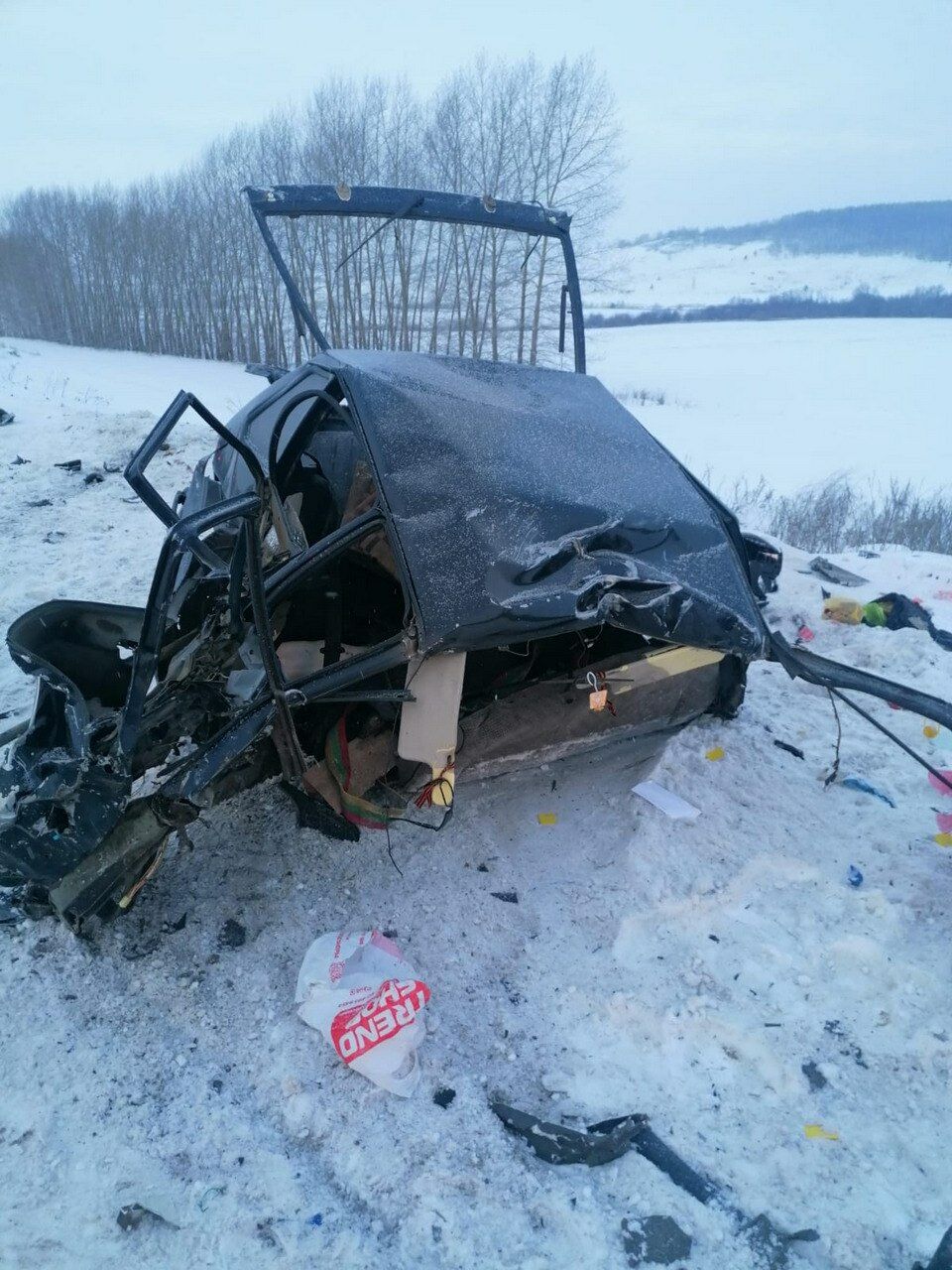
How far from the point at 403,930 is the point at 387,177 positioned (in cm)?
1838

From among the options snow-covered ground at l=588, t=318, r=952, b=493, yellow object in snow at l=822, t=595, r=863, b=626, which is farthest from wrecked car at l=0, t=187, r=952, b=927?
snow-covered ground at l=588, t=318, r=952, b=493

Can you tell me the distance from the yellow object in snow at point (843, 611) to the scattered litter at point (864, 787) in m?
1.70

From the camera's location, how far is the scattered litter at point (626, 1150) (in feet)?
6.57

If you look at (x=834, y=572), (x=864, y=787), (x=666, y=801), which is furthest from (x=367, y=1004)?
(x=834, y=572)

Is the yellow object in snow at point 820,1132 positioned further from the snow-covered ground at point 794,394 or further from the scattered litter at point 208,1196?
the snow-covered ground at point 794,394

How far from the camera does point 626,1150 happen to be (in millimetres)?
2178

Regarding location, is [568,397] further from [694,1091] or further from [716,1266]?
[716,1266]

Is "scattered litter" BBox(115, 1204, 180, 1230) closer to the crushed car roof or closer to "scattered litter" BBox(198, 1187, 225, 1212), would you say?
"scattered litter" BBox(198, 1187, 225, 1212)

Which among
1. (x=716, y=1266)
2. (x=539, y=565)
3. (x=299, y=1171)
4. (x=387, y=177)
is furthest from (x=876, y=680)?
(x=387, y=177)

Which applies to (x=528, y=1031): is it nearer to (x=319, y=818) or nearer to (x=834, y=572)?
(x=319, y=818)

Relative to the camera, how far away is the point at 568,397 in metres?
3.41

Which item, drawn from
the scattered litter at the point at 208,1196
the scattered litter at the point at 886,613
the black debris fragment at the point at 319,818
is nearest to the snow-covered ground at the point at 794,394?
the scattered litter at the point at 886,613

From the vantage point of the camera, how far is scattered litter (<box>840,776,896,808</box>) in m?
3.60

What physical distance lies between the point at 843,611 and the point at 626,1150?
399 centimetres
